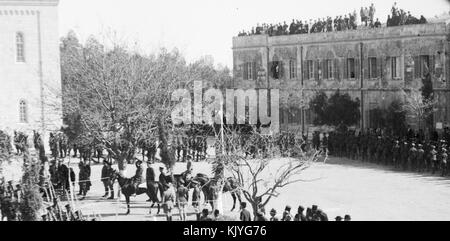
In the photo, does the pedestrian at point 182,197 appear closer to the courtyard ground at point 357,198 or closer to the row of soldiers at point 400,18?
the courtyard ground at point 357,198

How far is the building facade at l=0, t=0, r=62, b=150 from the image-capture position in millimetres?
37812

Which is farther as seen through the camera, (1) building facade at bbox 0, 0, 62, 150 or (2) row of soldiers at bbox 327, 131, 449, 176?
(1) building facade at bbox 0, 0, 62, 150

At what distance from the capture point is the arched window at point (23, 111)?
124 ft

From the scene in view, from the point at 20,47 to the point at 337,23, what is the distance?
1526 cm

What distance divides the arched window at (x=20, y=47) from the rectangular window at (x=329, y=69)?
14.8m

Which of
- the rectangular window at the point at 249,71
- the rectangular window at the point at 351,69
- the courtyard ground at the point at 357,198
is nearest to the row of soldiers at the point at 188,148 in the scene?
the courtyard ground at the point at 357,198

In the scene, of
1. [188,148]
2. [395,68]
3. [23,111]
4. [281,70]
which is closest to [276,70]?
[281,70]

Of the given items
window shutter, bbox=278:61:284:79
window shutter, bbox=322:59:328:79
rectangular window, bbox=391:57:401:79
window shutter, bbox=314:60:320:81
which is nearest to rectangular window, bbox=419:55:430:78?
rectangular window, bbox=391:57:401:79

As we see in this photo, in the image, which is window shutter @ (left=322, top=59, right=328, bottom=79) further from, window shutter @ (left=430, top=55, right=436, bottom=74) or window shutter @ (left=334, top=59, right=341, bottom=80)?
window shutter @ (left=430, top=55, right=436, bottom=74)

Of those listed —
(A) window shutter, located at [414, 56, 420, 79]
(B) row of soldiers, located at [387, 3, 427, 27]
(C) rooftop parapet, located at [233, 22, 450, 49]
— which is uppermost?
(B) row of soldiers, located at [387, 3, 427, 27]

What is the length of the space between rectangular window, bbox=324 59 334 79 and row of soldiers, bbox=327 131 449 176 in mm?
9177

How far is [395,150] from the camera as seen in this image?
28.2 m

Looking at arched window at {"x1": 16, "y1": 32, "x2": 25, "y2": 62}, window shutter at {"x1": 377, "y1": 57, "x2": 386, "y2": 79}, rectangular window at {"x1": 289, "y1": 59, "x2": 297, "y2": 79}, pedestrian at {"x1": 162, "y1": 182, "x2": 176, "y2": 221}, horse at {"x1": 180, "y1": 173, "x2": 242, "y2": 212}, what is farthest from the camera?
rectangular window at {"x1": 289, "y1": 59, "x2": 297, "y2": 79}
